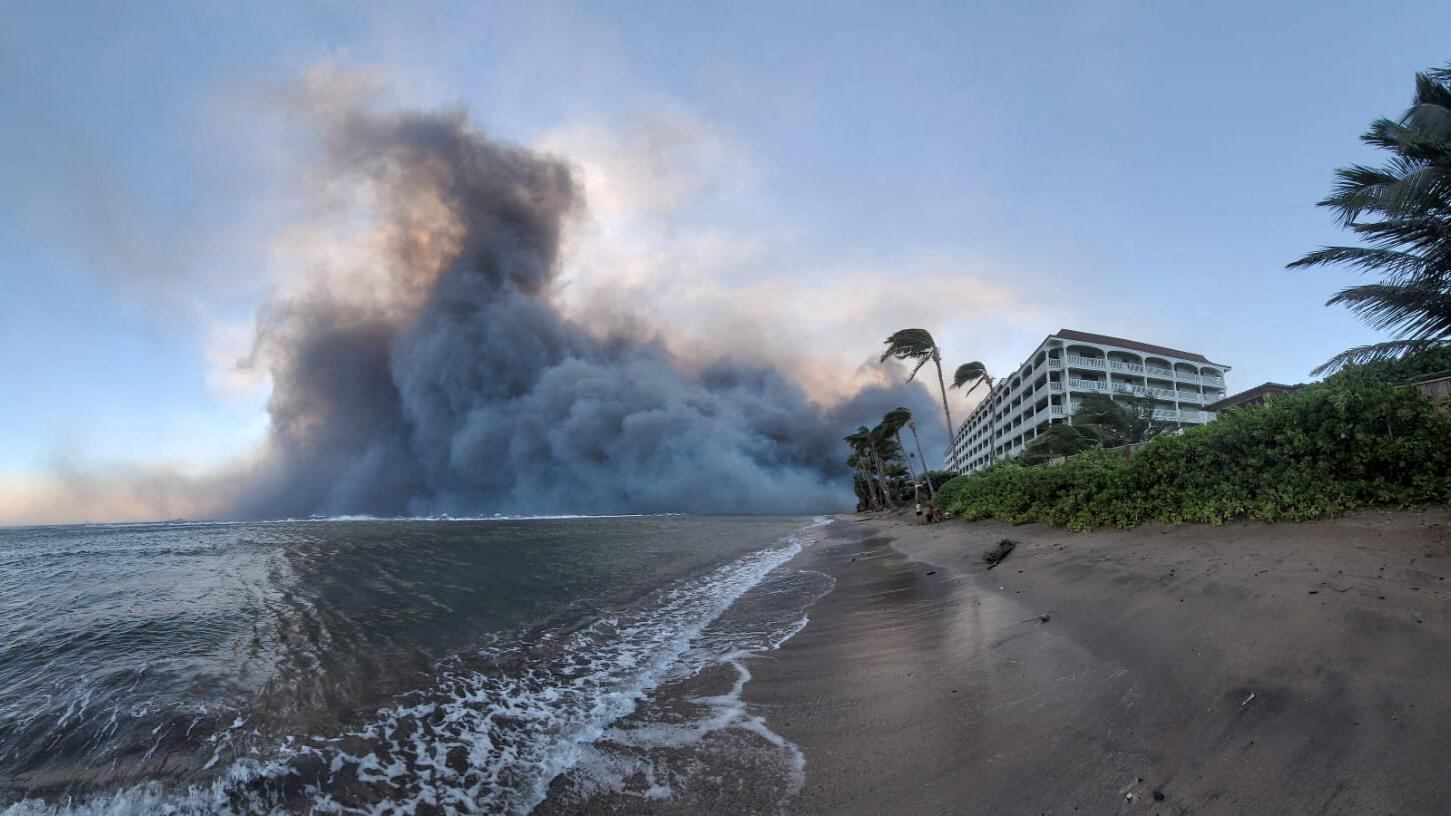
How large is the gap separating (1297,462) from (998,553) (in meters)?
5.78

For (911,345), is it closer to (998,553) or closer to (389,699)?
(998,553)

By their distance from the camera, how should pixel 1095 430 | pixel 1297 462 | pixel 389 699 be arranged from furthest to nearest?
pixel 1095 430 < pixel 1297 462 < pixel 389 699

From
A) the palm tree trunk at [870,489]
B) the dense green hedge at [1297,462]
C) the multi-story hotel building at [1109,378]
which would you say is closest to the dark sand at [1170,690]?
the dense green hedge at [1297,462]

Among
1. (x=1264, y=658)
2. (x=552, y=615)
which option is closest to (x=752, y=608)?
(x=552, y=615)

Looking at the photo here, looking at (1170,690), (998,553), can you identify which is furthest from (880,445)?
(1170,690)

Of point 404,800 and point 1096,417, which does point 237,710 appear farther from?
point 1096,417

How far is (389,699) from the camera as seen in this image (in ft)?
21.2

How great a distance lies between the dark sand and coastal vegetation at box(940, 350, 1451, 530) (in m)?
0.57

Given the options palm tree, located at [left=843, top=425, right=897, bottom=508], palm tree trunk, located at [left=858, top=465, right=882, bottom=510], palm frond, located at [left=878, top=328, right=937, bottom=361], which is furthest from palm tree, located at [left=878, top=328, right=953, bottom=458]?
palm tree trunk, located at [left=858, top=465, right=882, bottom=510]

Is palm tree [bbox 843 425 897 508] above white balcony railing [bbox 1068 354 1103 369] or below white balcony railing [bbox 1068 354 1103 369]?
below

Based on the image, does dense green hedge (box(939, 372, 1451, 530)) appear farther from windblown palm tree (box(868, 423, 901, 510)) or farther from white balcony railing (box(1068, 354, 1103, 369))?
white balcony railing (box(1068, 354, 1103, 369))

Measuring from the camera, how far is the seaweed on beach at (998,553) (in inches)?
499

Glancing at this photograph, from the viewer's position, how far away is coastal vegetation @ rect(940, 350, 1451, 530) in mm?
7262

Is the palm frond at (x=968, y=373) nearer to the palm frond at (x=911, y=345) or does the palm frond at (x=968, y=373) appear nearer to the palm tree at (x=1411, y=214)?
the palm frond at (x=911, y=345)
